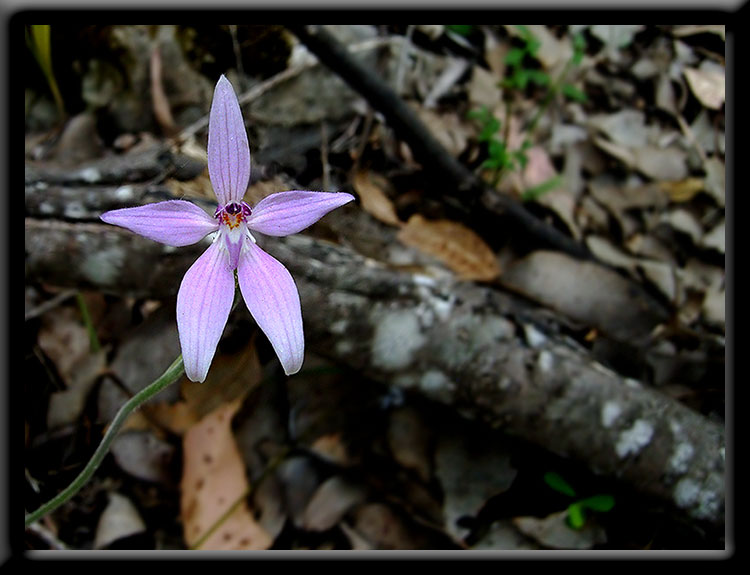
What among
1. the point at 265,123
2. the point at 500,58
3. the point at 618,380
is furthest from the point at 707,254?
the point at 265,123

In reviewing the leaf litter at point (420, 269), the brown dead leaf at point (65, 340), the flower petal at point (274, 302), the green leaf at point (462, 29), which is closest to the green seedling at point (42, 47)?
the leaf litter at point (420, 269)

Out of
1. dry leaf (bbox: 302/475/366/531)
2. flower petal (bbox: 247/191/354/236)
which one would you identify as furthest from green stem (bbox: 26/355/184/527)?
dry leaf (bbox: 302/475/366/531)

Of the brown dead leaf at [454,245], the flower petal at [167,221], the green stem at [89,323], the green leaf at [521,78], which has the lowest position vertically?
the green stem at [89,323]

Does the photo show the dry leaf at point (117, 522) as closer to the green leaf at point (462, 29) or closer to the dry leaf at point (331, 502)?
the dry leaf at point (331, 502)

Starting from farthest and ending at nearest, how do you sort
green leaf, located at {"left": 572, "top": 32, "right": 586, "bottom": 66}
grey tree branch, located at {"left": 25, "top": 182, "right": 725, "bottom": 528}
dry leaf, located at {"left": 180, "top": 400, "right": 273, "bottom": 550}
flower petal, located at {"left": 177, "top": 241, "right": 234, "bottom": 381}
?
green leaf, located at {"left": 572, "top": 32, "right": 586, "bottom": 66} → dry leaf, located at {"left": 180, "top": 400, "right": 273, "bottom": 550} → grey tree branch, located at {"left": 25, "top": 182, "right": 725, "bottom": 528} → flower petal, located at {"left": 177, "top": 241, "right": 234, "bottom": 381}

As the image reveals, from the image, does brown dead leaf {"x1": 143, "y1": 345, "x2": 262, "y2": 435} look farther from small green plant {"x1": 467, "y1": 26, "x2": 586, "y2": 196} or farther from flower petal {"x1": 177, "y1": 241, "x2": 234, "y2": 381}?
small green plant {"x1": 467, "y1": 26, "x2": 586, "y2": 196}

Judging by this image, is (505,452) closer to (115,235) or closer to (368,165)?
(368,165)

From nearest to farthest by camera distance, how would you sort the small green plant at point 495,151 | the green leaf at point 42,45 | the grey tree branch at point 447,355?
1. the grey tree branch at point 447,355
2. the green leaf at point 42,45
3. the small green plant at point 495,151
